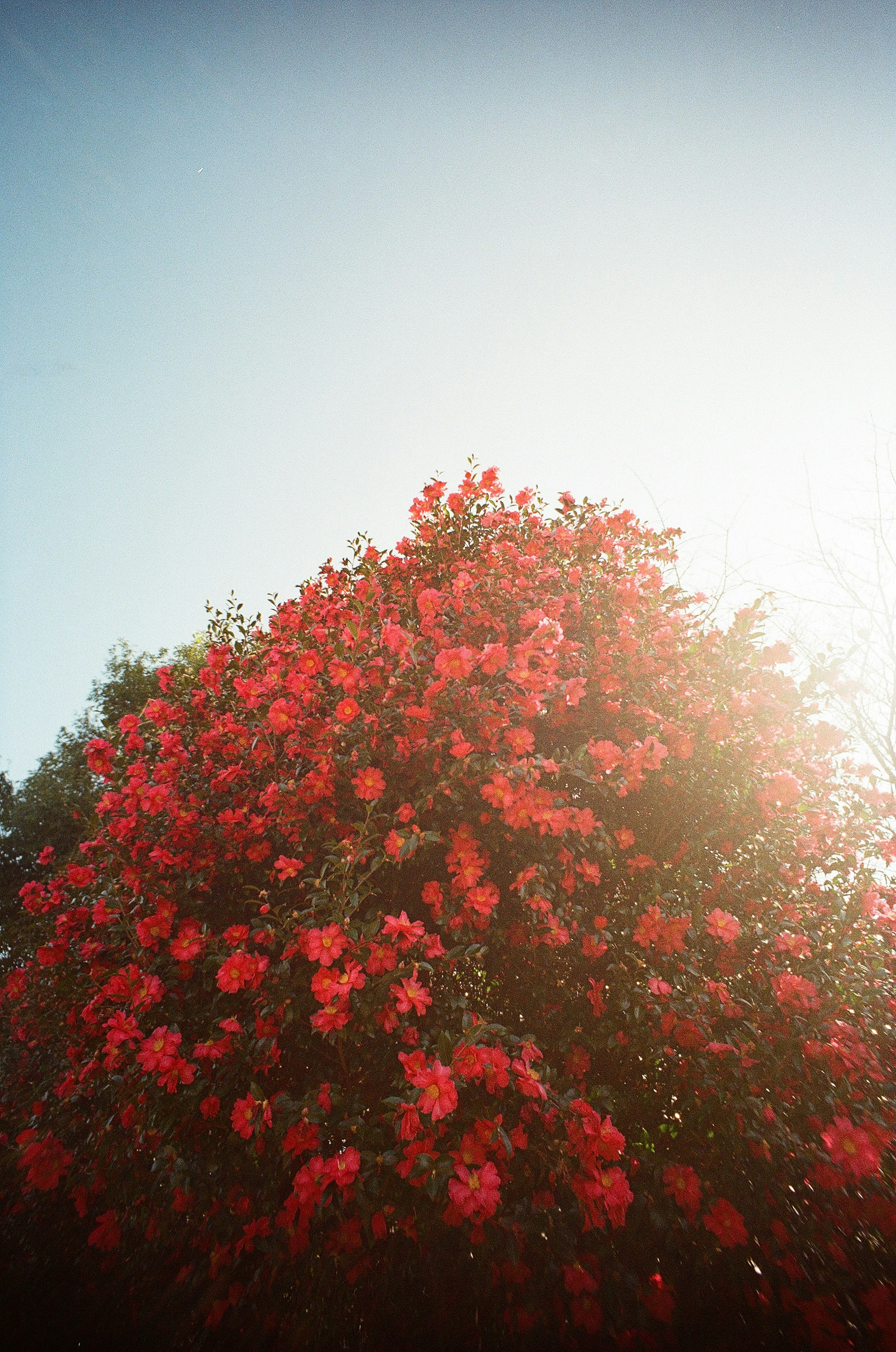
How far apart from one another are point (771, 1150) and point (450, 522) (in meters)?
3.88

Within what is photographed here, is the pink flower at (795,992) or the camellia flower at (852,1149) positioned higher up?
the pink flower at (795,992)

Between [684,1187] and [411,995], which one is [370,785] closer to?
[411,995]

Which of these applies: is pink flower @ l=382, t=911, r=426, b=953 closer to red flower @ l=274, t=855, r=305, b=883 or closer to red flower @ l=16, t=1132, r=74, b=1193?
red flower @ l=274, t=855, r=305, b=883

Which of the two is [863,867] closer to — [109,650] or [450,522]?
[450,522]

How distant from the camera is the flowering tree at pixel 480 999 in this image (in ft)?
5.88

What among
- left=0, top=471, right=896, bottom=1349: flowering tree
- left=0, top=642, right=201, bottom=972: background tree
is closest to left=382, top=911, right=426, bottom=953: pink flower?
left=0, top=471, right=896, bottom=1349: flowering tree

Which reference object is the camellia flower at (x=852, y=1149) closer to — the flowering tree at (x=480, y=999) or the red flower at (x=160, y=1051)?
the flowering tree at (x=480, y=999)

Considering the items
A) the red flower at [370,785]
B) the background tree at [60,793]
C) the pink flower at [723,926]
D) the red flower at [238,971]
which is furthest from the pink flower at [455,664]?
the background tree at [60,793]

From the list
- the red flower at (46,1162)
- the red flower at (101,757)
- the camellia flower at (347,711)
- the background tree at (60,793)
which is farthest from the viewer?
the background tree at (60,793)

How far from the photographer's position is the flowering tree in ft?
5.88

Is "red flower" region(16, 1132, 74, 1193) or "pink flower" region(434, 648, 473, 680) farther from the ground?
"pink flower" region(434, 648, 473, 680)

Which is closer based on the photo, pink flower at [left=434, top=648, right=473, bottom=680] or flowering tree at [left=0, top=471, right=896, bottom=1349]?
flowering tree at [left=0, top=471, right=896, bottom=1349]

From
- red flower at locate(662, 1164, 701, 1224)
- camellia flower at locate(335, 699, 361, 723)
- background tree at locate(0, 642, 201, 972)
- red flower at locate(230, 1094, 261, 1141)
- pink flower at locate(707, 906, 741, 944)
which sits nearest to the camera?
red flower at locate(230, 1094, 261, 1141)

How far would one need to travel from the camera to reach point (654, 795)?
2.77 m
